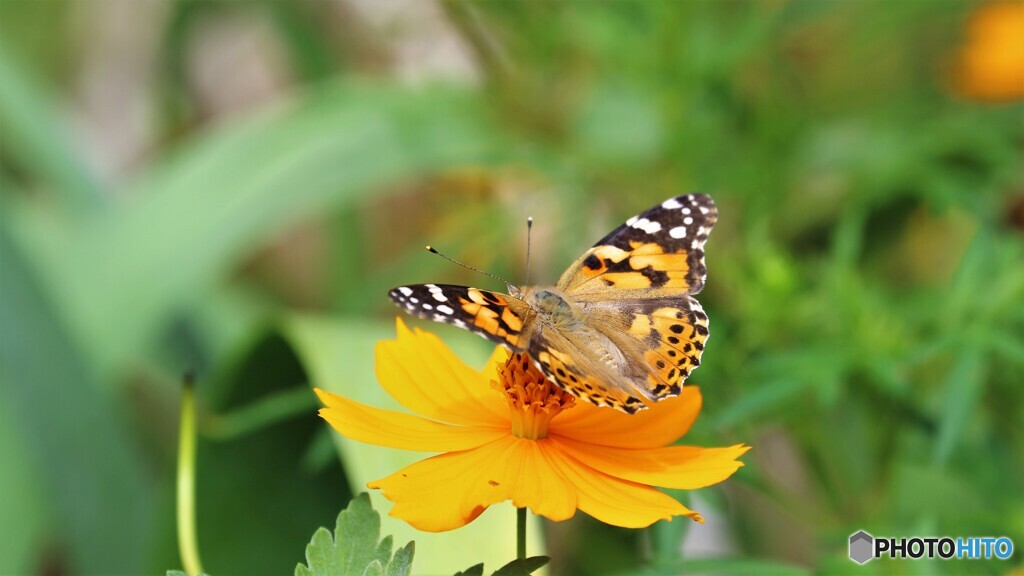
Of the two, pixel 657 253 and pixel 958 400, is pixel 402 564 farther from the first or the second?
pixel 958 400

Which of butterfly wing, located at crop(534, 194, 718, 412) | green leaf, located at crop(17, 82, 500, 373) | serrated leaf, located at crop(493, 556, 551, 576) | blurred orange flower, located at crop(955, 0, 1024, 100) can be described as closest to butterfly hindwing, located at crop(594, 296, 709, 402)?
butterfly wing, located at crop(534, 194, 718, 412)

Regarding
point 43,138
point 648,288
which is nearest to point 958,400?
point 648,288

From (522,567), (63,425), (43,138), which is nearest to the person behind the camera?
(522,567)

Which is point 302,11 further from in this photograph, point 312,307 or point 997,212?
point 997,212

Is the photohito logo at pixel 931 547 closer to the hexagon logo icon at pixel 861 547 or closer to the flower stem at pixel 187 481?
the hexagon logo icon at pixel 861 547

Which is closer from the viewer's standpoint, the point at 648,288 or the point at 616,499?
the point at 616,499

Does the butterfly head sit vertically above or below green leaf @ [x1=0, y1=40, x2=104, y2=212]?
below

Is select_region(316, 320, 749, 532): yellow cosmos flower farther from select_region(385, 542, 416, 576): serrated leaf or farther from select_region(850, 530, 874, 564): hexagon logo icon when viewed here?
select_region(850, 530, 874, 564): hexagon logo icon
